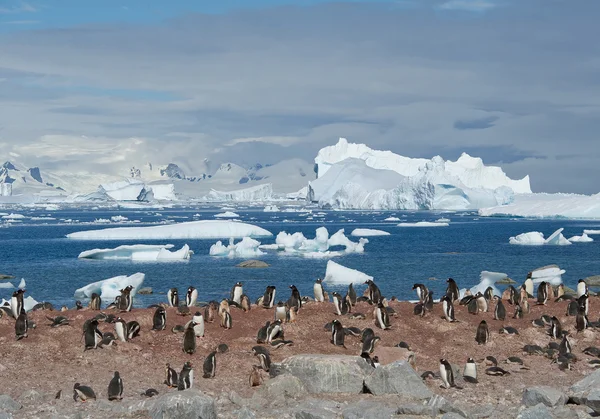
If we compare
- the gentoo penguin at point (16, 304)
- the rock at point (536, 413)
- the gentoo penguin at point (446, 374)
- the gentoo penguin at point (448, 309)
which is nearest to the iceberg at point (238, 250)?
the gentoo penguin at point (448, 309)

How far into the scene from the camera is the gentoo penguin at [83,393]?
13250 mm

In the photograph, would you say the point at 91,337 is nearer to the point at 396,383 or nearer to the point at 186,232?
the point at 396,383

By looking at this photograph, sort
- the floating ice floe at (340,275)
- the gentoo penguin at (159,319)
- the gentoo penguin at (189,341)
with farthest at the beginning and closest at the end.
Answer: the floating ice floe at (340,275) → the gentoo penguin at (159,319) → the gentoo penguin at (189,341)

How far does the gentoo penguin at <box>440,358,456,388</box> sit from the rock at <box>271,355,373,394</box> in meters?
1.25

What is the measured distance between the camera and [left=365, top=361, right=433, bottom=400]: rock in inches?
540

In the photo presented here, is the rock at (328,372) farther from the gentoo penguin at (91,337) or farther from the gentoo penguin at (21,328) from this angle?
the gentoo penguin at (21,328)

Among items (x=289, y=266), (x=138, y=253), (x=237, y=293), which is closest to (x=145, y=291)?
(x=289, y=266)

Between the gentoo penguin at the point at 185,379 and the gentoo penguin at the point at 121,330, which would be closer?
the gentoo penguin at the point at 185,379

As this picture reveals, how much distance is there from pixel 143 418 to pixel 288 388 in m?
2.36

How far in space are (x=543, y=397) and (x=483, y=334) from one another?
3.18 meters

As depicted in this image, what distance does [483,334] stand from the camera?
1652cm

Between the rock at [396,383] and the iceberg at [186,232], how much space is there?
155 feet

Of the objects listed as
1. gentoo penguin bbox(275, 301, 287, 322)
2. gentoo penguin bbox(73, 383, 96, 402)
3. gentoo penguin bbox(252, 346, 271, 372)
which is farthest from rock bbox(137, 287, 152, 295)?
gentoo penguin bbox(73, 383, 96, 402)

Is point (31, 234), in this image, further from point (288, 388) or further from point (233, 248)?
point (288, 388)
